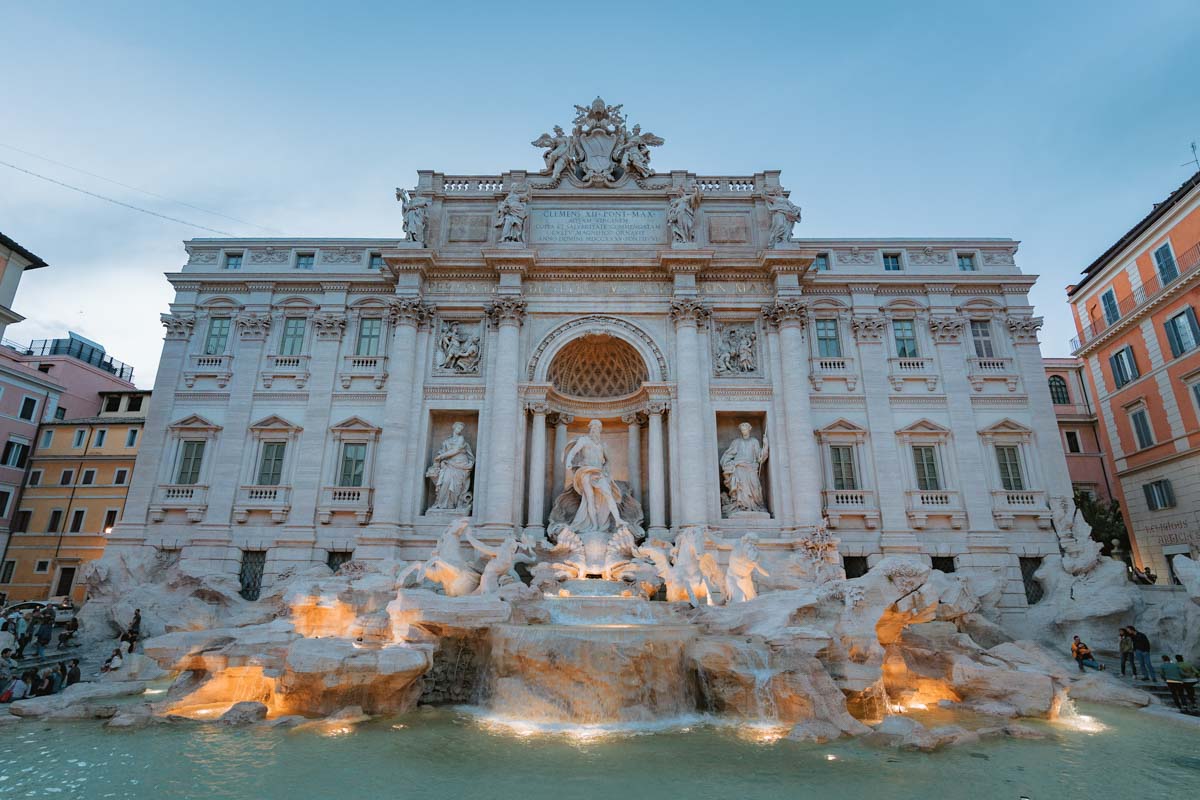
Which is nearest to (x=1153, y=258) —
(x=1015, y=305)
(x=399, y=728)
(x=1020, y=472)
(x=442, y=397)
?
(x=1015, y=305)

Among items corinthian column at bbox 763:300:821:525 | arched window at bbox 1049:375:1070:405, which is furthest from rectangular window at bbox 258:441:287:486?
arched window at bbox 1049:375:1070:405

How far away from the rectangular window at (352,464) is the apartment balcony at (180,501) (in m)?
4.42

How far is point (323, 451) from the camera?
2005 centimetres

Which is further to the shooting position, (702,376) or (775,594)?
(702,376)

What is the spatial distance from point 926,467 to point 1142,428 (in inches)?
385

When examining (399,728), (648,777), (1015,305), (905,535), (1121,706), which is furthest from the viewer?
(1015,305)

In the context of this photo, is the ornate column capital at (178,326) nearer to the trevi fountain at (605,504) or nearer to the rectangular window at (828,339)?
the trevi fountain at (605,504)

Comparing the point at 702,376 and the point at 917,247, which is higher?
the point at 917,247

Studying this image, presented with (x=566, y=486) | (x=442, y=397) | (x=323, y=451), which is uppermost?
(x=442, y=397)

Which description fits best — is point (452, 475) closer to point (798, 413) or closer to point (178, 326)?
point (798, 413)

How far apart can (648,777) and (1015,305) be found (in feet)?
71.5

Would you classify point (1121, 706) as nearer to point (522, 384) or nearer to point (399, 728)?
point (399, 728)

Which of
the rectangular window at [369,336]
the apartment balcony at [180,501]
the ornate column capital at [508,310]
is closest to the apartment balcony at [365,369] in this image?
the rectangular window at [369,336]

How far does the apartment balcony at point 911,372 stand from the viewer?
20688mm
